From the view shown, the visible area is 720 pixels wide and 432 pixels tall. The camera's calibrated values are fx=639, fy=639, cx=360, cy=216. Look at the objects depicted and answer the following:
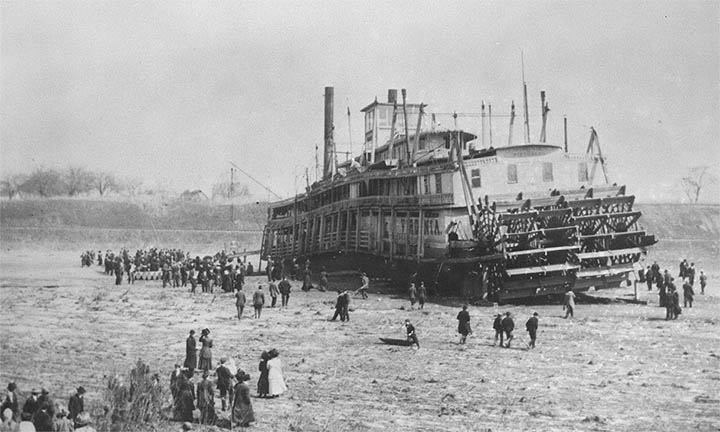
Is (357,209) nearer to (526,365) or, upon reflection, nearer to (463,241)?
(463,241)

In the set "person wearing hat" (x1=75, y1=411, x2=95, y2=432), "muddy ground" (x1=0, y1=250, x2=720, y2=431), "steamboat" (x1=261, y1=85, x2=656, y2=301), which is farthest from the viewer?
"steamboat" (x1=261, y1=85, x2=656, y2=301)

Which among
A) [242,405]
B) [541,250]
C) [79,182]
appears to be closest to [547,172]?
[541,250]

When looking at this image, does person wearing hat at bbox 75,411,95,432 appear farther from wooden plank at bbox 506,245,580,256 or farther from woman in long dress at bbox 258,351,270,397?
wooden plank at bbox 506,245,580,256

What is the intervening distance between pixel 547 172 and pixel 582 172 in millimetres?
2087

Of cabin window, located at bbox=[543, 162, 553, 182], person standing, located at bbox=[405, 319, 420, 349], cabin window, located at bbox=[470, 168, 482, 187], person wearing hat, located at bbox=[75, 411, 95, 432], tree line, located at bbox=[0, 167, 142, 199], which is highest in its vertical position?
tree line, located at bbox=[0, 167, 142, 199]

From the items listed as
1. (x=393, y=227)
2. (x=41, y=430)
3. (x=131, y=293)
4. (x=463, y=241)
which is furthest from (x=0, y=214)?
(x=41, y=430)

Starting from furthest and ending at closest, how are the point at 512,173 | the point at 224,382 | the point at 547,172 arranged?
the point at 547,172 < the point at 512,173 < the point at 224,382

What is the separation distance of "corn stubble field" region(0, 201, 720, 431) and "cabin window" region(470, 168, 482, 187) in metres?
4.74

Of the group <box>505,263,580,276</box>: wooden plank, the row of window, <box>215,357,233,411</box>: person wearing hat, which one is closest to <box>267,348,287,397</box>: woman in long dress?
<box>215,357,233,411</box>: person wearing hat

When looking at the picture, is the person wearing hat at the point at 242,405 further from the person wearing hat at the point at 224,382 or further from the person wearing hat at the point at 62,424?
the person wearing hat at the point at 62,424

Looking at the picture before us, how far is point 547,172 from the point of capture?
25.5 meters

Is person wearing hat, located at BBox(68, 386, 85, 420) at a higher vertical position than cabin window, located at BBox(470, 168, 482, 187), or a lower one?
lower

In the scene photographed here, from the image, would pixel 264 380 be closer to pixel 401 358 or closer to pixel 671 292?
pixel 401 358

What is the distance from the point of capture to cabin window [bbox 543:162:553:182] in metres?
25.4
